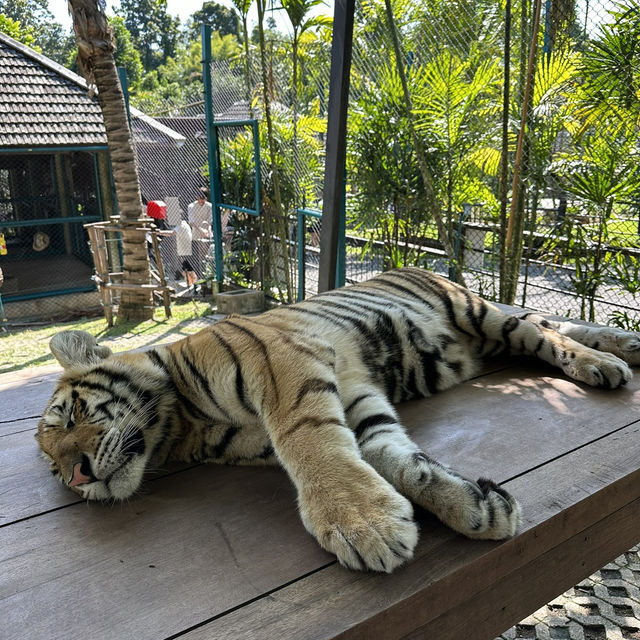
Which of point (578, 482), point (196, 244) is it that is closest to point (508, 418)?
point (578, 482)

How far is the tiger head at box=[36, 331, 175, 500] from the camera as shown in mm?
1459

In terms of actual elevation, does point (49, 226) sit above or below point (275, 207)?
below

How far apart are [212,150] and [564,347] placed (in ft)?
23.0

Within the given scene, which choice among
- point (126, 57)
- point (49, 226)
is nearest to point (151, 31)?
point (126, 57)

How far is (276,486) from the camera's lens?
1518 mm

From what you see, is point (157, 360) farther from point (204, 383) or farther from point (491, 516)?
point (491, 516)

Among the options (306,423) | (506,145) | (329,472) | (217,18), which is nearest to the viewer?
(329,472)

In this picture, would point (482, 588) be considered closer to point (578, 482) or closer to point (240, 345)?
point (578, 482)

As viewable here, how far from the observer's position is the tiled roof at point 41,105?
9312mm

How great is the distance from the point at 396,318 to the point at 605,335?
0.79 m

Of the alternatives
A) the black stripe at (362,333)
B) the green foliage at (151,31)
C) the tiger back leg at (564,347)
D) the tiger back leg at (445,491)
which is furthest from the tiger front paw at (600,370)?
the green foliage at (151,31)

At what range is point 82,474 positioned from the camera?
144cm

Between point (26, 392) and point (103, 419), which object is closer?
point (103, 419)

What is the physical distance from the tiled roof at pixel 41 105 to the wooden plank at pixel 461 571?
9.65 meters
